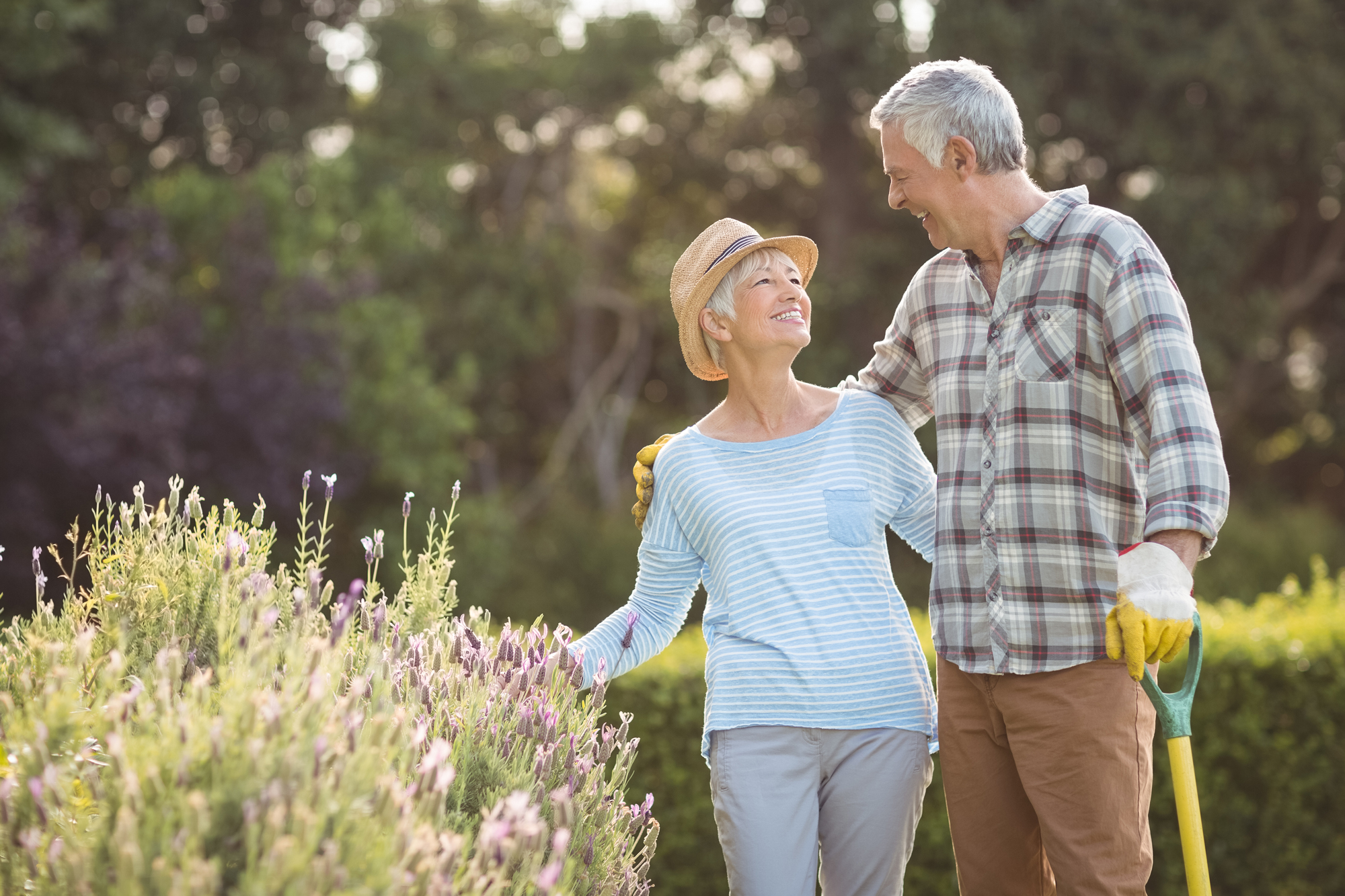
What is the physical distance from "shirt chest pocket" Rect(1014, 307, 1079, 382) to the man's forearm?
45 cm

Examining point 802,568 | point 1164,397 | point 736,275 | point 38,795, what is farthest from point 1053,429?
point 38,795

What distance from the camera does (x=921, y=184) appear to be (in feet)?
8.50

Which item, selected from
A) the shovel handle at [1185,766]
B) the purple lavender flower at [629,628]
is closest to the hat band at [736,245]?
the purple lavender flower at [629,628]

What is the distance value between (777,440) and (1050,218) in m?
0.78

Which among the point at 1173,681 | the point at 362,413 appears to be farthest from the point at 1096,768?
the point at 362,413

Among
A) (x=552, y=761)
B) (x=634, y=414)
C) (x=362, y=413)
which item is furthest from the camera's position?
(x=634, y=414)

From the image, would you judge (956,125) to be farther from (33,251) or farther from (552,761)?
(33,251)

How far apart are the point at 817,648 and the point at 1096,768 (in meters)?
0.61

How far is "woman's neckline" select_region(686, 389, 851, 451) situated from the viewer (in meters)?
2.77

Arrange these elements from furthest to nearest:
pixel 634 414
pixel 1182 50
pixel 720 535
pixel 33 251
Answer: pixel 634 414
pixel 1182 50
pixel 33 251
pixel 720 535

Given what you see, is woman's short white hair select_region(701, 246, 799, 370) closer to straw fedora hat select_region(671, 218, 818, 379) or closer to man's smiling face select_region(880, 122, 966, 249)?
straw fedora hat select_region(671, 218, 818, 379)

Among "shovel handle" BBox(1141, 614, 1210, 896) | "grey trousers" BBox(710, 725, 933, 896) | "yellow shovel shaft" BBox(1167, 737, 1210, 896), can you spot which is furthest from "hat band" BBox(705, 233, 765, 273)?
"yellow shovel shaft" BBox(1167, 737, 1210, 896)

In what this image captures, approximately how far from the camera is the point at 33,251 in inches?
394

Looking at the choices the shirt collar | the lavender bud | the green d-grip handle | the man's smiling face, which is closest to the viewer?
the lavender bud
